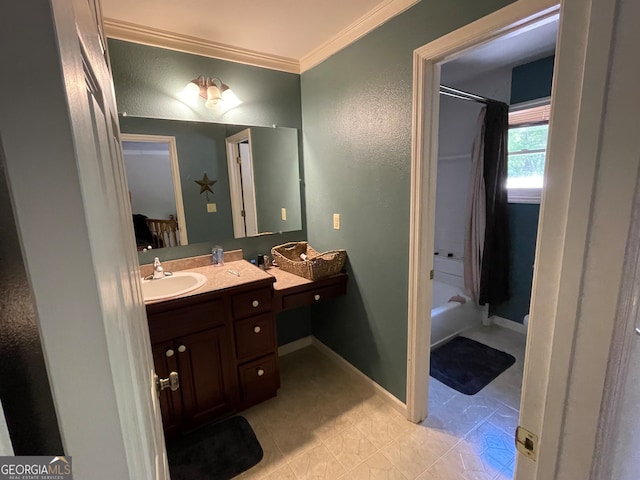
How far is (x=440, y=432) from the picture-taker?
1768mm

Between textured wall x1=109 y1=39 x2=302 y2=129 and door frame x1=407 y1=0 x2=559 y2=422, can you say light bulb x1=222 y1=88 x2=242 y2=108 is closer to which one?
textured wall x1=109 y1=39 x2=302 y2=129

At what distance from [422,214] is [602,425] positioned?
3.84 ft

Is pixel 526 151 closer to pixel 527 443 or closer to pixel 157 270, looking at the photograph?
pixel 527 443

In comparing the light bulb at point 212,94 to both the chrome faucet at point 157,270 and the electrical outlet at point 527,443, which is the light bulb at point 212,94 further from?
the electrical outlet at point 527,443

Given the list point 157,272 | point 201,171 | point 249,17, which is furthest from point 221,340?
point 249,17

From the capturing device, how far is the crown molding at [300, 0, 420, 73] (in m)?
1.54

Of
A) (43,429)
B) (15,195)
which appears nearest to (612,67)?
(15,195)

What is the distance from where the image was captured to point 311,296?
209cm

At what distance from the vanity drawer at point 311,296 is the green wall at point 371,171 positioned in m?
0.10

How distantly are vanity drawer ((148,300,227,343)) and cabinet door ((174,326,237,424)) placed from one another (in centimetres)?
5

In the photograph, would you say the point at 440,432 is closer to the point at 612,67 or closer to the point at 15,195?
A: the point at 612,67

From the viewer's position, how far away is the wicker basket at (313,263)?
2.08 metres

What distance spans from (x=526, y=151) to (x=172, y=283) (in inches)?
123

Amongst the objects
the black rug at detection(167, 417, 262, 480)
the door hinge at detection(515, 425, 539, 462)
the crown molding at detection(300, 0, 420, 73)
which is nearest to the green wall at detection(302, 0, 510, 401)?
the crown molding at detection(300, 0, 420, 73)
